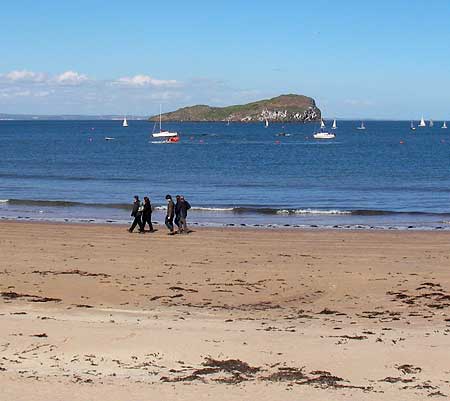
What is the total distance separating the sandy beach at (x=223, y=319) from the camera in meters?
9.49

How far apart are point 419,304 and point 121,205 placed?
81.9ft

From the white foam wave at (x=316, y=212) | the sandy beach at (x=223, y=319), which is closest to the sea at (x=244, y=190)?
the white foam wave at (x=316, y=212)

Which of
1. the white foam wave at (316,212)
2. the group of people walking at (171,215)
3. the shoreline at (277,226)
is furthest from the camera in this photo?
the white foam wave at (316,212)

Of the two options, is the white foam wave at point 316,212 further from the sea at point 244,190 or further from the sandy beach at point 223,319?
the sandy beach at point 223,319

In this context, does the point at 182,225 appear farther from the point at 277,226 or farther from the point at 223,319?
the point at 223,319

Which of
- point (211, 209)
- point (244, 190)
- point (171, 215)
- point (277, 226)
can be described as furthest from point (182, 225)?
point (244, 190)

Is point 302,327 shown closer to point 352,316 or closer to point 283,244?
point 352,316

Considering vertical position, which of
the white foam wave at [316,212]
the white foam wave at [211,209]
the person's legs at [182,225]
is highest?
the person's legs at [182,225]

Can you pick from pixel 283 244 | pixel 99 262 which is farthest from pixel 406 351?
pixel 283 244

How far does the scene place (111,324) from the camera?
12.8m

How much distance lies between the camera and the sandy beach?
31.1 ft

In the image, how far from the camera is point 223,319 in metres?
13.6

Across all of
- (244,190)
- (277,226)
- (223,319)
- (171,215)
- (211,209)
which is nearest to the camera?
(223,319)

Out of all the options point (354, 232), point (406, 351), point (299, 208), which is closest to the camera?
point (406, 351)
